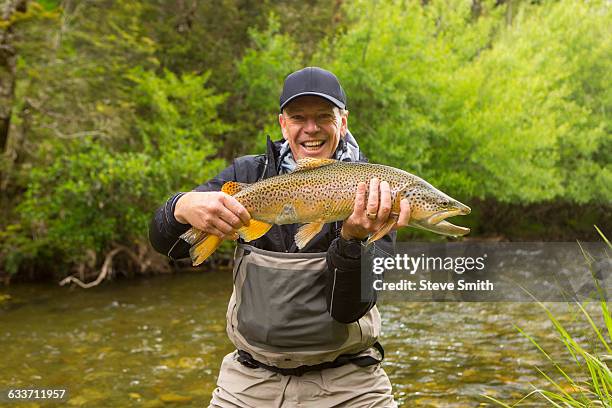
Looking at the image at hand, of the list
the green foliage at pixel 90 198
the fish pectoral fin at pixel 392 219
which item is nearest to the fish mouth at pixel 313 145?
the fish pectoral fin at pixel 392 219

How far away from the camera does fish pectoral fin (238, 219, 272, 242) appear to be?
2826mm

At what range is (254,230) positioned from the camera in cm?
285

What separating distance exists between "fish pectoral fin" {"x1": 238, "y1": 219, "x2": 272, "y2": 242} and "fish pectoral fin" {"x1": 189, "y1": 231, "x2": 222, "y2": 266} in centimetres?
11

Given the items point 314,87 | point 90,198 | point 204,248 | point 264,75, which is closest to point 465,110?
point 264,75

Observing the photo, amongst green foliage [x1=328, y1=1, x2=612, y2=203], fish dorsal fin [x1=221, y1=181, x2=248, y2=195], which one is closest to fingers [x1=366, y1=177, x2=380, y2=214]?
fish dorsal fin [x1=221, y1=181, x2=248, y2=195]

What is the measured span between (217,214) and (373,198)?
651mm

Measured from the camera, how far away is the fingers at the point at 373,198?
274cm

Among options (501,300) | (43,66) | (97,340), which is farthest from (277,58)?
(97,340)

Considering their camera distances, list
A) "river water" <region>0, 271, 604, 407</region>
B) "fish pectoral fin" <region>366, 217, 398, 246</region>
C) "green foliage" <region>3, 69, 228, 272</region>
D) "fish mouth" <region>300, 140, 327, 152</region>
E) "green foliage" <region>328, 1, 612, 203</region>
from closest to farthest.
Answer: "fish pectoral fin" <region>366, 217, 398, 246</region>, "fish mouth" <region>300, 140, 327, 152</region>, "river water" <region>0, 271, 604, 407</region>, "green foliage" <region>3, 69, 228, 272</region>, "green foliage" <region>328, 1, 612, 203</region>

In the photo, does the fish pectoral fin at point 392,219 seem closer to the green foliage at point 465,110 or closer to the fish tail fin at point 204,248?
the fish tail fin at point 204,248

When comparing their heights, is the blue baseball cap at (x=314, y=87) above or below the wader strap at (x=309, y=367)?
above

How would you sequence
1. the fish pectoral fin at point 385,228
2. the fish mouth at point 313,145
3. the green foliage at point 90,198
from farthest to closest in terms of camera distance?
1. the green foliage at point 90,198
2. the fish mouth at point 313,145
3. the fish pectoral fin at point 385,228

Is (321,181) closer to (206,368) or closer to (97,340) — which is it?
(206,368)

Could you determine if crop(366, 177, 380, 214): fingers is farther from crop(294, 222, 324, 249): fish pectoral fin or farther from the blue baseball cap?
the blue baseball cap
